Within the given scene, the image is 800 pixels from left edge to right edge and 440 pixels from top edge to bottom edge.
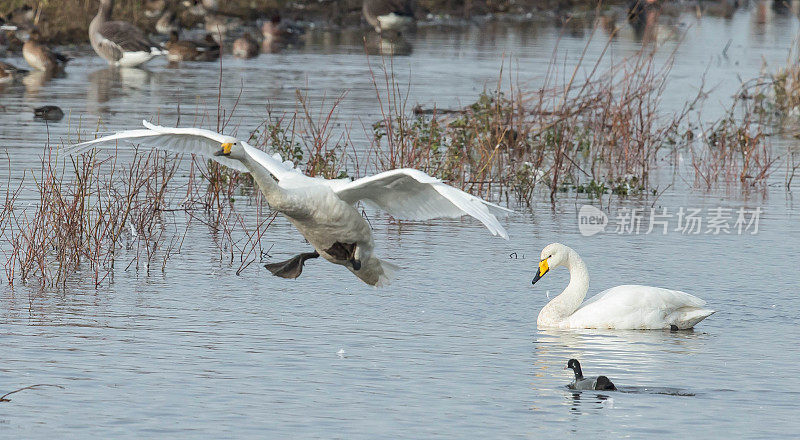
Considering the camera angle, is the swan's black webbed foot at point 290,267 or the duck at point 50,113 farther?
the duck at point 50,113

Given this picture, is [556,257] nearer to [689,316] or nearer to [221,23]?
[689,316]

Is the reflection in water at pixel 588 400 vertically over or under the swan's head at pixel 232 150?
under

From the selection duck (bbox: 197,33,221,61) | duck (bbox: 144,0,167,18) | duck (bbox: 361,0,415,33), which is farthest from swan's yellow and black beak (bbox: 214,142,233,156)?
duck (bbox: 361,0,415,33)

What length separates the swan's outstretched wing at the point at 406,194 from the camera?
9672 millimetres

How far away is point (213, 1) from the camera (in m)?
42.7

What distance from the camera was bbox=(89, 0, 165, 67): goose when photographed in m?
32.1

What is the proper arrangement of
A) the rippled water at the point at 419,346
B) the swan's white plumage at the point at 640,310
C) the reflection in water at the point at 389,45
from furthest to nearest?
the reflection in water at the point at 389,45, the swan's white plumage at the point at 640,310, the rippled water at the point at 419,346

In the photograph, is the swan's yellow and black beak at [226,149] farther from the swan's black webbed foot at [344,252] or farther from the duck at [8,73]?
the duck at [8,73]

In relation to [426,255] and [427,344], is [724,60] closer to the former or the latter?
[426,255]

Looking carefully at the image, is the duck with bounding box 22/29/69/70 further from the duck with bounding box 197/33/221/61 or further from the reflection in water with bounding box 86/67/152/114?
the duck with bounding box 197/33/221/61

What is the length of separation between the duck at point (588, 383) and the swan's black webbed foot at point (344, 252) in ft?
7.71

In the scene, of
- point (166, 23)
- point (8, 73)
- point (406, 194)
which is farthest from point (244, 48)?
point (406, 194)

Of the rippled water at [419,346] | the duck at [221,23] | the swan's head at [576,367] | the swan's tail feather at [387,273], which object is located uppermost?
the duck at [221,23]

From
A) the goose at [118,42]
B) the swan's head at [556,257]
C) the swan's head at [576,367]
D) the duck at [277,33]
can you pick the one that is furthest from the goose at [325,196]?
the duck at [277,33]
